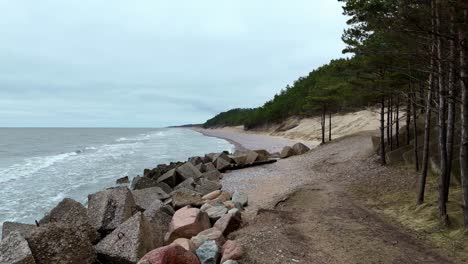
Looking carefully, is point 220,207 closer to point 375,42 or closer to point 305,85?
point 375,42

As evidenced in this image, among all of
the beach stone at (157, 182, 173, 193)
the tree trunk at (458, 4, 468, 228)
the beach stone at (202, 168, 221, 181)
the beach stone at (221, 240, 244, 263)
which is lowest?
the beach stone at (157, 182, 173, 193)

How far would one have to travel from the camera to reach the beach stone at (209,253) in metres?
7.52

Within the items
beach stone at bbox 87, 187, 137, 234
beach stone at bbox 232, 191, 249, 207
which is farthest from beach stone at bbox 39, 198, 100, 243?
beach stone at bbox 232, 191, 249, 207

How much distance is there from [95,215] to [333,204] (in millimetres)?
7208

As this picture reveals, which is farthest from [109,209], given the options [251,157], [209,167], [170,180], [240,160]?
[251,157]

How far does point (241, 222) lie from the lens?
10.8 meters

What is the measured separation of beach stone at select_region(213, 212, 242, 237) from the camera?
990 centimetres

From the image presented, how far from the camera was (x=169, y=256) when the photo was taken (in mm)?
6801

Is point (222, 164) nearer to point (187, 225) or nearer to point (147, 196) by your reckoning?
point (147, 196)

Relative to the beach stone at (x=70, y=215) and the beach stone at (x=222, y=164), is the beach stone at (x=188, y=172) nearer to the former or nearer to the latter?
the beach stone at (x=222, y=164)

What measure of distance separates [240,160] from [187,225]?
57.0 feet

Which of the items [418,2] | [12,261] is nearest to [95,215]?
[12,261]

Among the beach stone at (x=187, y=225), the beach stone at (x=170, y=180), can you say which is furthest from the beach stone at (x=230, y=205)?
the beach stone at (x=170, y=180)

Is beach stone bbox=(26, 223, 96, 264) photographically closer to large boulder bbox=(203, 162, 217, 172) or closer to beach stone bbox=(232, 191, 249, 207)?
beach stone bbox=(232, 191, 249, 207)
